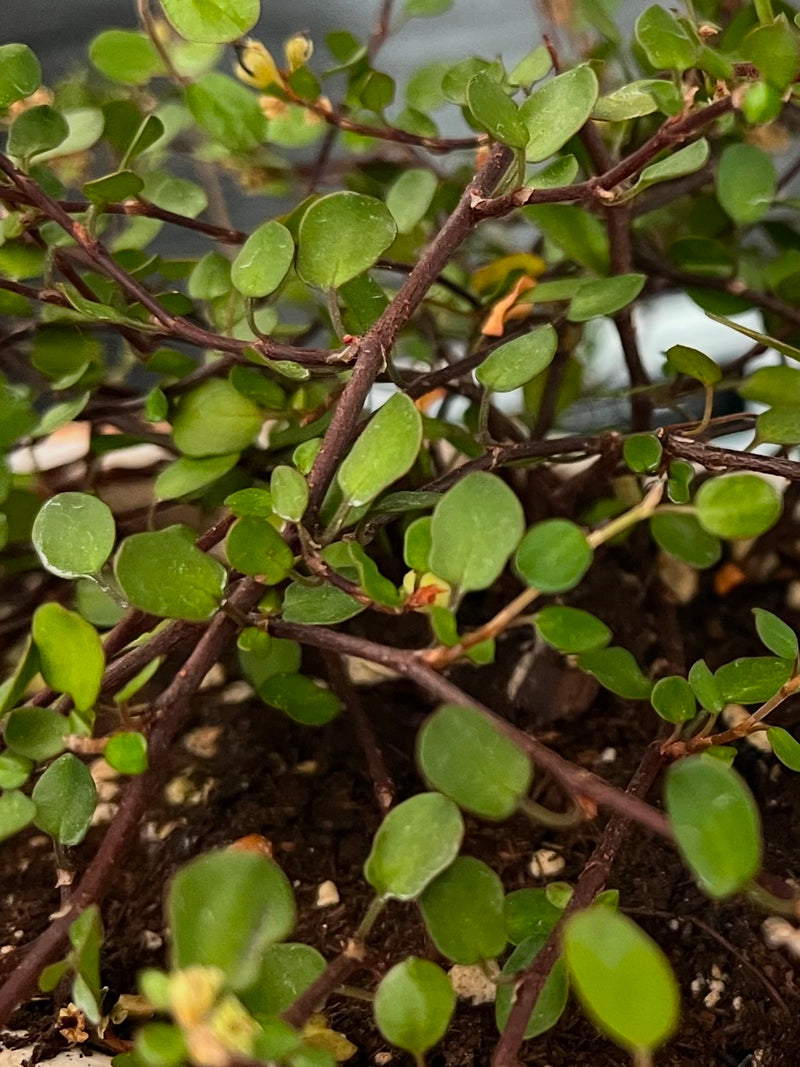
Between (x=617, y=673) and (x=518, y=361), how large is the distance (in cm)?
15

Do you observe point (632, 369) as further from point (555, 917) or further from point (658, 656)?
point (555, 917)

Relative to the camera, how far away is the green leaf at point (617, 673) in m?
0.44

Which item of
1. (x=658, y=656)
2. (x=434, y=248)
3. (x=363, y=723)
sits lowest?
(x=658, y=656)

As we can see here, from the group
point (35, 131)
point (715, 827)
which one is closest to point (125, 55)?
point (35, 131)

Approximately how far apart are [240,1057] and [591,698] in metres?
0.45

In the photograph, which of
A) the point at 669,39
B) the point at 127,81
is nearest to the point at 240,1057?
the point at 669,39

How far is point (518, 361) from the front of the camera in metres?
0.45

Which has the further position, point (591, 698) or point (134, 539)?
point (591, 698)

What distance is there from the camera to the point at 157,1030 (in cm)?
27

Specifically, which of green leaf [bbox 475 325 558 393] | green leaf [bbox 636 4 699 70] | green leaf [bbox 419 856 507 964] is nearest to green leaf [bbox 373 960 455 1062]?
green leaf [bbox 419 856 507 964]

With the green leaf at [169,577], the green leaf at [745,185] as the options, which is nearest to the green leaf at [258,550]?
the green leaf at [169,577]

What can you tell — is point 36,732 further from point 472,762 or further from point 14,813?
point 472,762

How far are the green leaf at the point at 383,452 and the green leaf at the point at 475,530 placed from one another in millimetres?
32

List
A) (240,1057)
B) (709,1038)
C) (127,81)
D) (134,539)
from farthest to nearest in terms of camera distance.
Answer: (127,81), (709,1038), (134,539), (240,1057)
